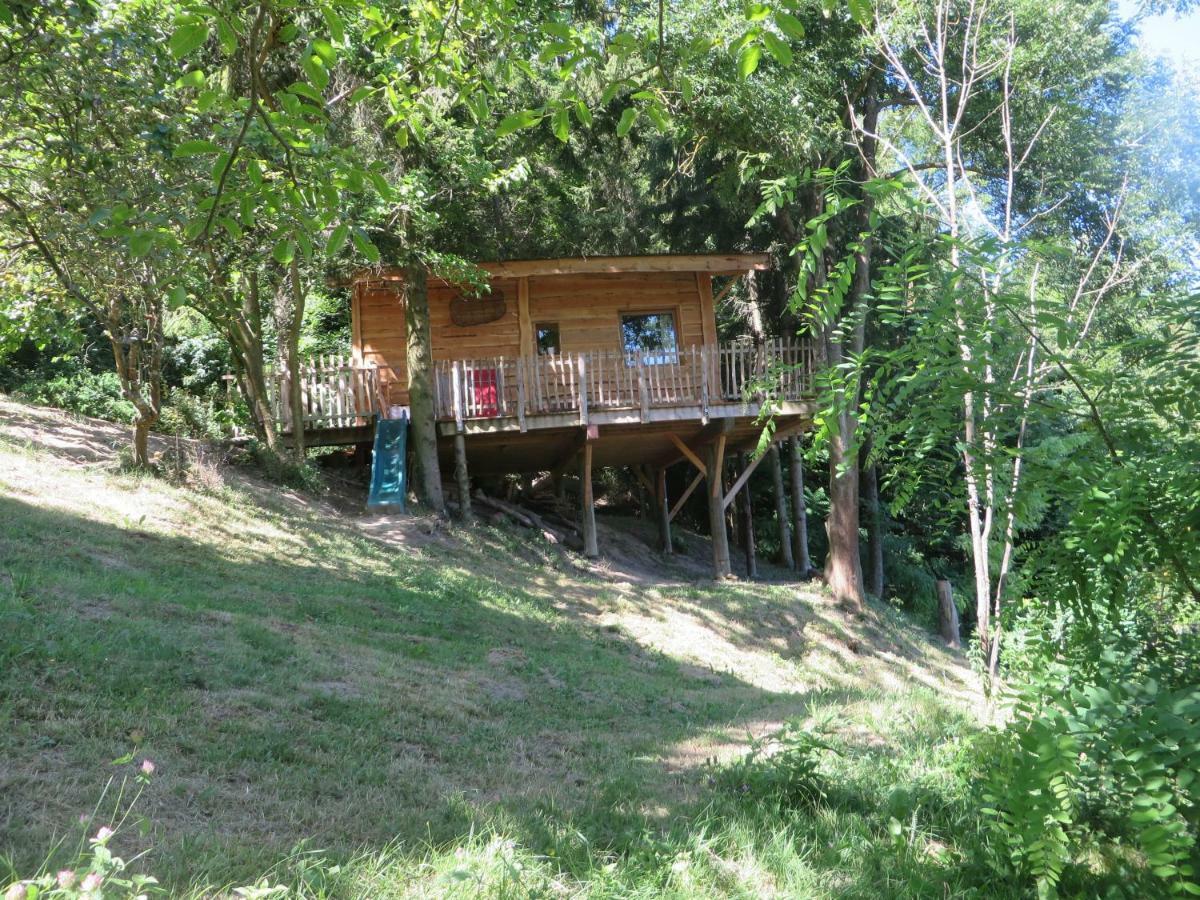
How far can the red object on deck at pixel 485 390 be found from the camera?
1767 centimetres

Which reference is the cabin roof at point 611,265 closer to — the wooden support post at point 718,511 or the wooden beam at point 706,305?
the wooden beam at point 706,305

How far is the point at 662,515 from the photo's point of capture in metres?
22.4

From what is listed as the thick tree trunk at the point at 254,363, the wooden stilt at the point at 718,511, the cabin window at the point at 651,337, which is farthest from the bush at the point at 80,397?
the wooden stilt at the point at 718,511

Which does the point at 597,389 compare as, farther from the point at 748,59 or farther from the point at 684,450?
the point at 748,59

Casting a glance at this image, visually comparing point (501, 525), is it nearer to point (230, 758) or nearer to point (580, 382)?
point (580, 382)

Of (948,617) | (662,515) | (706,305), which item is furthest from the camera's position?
(662,515)

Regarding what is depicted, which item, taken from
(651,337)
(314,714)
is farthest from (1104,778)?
(651,337)

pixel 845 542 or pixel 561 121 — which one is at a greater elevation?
pixel 561 121

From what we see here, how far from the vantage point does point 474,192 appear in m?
16.7

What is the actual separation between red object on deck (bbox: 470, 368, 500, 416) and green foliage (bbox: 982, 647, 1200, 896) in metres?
14.1

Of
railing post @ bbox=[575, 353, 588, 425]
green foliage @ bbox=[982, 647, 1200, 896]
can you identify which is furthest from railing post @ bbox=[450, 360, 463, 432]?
green foliage @ bbox=[982, 647, 1200, 896]

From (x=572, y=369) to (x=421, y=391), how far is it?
2758 mm

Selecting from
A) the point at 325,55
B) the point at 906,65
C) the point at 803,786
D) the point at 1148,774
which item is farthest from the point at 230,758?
the point at 906,65

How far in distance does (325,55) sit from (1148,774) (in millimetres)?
3834
